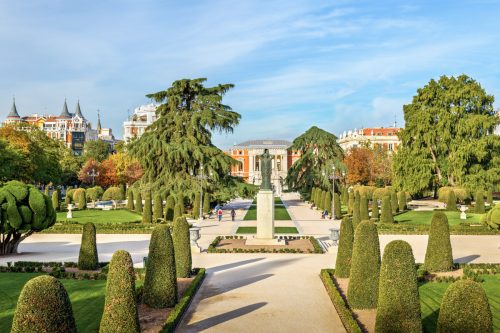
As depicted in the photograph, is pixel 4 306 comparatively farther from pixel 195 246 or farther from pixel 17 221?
pixel 195 246

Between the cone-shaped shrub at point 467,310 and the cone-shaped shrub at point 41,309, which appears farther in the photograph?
the cone-shaped shrub at point 467,310

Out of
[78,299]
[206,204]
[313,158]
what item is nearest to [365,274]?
[78,299]

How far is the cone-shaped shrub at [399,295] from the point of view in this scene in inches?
357

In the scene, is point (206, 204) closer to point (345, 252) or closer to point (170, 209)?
point (170, 209)

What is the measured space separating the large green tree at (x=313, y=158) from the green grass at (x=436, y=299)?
4218 centimetres

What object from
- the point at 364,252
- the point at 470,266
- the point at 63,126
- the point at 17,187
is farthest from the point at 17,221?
the point at 63,126

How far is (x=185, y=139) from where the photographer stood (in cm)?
4134

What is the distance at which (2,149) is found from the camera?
43281mm

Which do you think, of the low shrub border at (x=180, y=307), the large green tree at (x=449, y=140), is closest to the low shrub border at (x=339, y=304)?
the low shrub border at (x=180, y=307)

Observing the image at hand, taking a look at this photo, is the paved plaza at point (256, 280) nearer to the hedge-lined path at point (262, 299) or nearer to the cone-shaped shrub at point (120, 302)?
the hedge-lined path at point (262, 299)

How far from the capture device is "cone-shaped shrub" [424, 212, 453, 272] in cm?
1629

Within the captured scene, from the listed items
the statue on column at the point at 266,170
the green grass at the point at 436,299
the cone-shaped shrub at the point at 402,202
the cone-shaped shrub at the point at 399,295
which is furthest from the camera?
the cone-shaped shrub at the point at 402,202

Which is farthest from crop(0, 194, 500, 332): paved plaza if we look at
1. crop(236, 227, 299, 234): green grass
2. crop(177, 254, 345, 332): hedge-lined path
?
crop(236, 227, 299, 234): green grass

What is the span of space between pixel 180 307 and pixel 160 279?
92 cm
